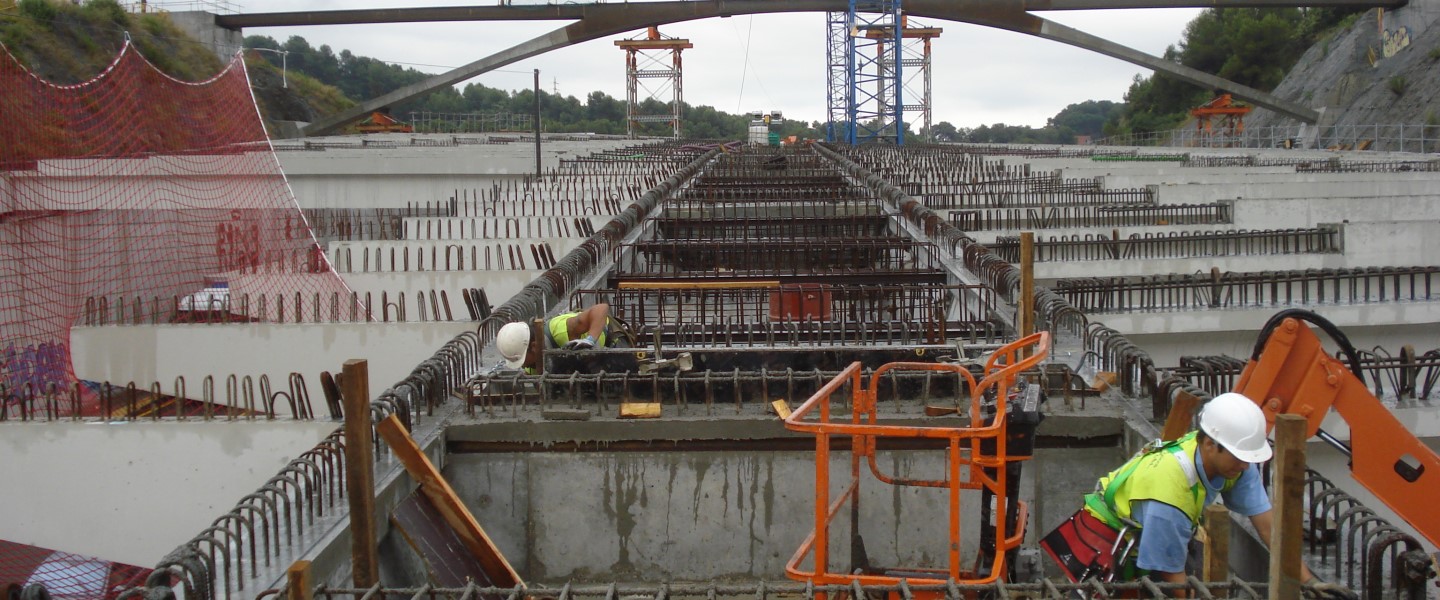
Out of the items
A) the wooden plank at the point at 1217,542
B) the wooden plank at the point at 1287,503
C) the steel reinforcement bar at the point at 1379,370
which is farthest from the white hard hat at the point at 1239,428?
the steel reinforcement bar at the point at 1379,370

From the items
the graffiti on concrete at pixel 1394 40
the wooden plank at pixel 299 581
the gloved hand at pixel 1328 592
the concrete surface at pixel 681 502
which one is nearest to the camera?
the wooden plank at pixel 299 581

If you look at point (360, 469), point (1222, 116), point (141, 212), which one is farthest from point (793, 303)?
point (1222, 116)

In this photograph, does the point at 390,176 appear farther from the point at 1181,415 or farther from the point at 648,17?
the point at 648,17

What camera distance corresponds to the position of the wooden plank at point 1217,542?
4.21 metres

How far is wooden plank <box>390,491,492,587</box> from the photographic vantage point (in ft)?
20.7

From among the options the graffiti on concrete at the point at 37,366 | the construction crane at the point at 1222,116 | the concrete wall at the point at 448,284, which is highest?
the construction crane at the point at 1222,116

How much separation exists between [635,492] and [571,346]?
1521 mm

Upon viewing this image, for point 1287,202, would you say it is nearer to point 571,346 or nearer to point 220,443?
point 571,346

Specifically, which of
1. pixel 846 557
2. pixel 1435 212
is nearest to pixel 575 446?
pixel 846 557

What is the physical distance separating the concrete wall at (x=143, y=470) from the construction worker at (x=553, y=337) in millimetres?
2173

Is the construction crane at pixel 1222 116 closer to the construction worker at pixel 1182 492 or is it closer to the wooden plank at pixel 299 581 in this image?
the construction worker at pixel 1182 492

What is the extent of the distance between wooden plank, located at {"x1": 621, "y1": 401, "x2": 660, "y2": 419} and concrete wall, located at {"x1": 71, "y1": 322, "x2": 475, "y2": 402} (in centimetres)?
627

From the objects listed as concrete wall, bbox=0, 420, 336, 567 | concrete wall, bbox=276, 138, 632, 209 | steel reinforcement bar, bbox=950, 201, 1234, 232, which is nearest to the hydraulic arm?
concrete wall, bbox=0, 420, 336, 567

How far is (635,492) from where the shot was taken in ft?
26.1
